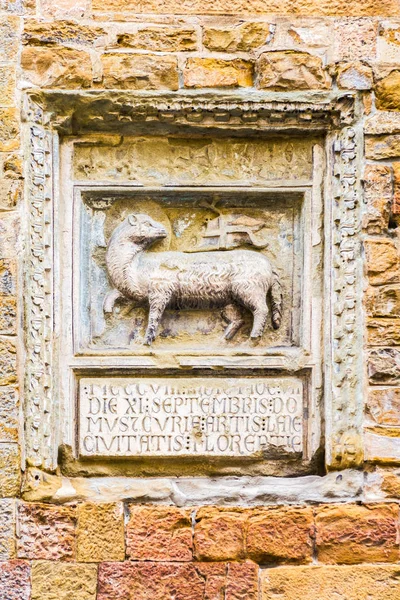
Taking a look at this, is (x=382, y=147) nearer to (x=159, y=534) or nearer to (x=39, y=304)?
(x=39, y=304)

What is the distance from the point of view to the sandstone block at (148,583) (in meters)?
4.01

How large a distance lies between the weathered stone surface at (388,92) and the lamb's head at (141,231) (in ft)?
3.66

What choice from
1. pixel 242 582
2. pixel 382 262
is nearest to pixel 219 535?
pixel 242 582

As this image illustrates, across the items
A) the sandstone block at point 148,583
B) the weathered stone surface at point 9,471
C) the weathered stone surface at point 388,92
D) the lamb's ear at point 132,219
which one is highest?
the weathered stone surface at point 388,92

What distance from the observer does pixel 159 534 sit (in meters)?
4.05

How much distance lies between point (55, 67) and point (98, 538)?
203 cm

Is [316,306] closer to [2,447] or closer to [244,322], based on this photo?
[244,322]

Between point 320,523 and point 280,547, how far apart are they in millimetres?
198

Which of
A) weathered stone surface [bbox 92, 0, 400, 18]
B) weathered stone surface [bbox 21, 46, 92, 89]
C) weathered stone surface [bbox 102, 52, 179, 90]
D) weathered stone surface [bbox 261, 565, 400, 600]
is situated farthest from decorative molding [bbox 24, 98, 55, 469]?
weathered stone surface [bbox 261, 565, 400, 600]

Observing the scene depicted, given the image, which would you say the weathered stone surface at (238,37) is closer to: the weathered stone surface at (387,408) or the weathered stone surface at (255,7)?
the weathered stone surface at (255,7)

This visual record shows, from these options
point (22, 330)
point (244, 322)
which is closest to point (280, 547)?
point (244, 322)

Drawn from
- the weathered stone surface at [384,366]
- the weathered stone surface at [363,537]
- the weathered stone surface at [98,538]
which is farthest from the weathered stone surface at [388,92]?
the weathered stone surface at [98,538]

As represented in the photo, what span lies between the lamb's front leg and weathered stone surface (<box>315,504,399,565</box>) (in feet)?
3.72

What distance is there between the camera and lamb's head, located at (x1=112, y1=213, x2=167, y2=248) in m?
4.29
